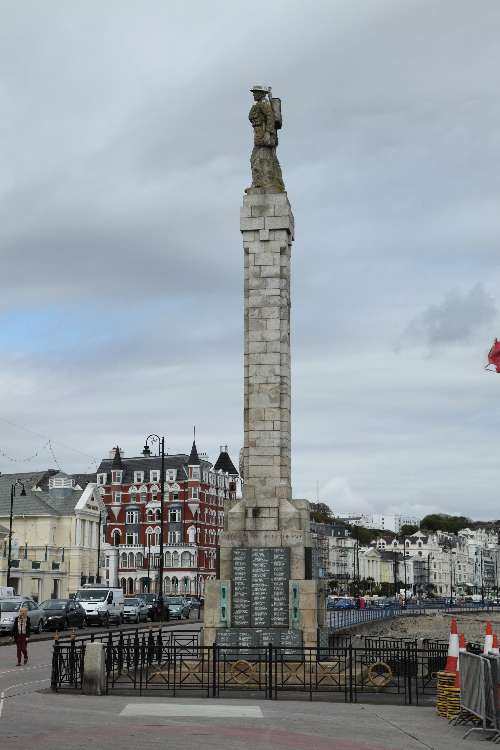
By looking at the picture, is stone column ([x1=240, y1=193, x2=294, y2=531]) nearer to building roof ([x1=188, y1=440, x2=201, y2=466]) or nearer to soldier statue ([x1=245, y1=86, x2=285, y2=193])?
soldier statue ([x1=245, y1=86, x2=285, y2=193])

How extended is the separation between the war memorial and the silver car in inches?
815

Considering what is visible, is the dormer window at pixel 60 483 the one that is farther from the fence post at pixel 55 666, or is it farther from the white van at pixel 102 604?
the fence post at pixel 55 666

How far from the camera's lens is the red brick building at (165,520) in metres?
124

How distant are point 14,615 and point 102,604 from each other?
32.6 ft

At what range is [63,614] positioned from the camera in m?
47.9

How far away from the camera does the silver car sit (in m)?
43.9

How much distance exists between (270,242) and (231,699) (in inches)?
508

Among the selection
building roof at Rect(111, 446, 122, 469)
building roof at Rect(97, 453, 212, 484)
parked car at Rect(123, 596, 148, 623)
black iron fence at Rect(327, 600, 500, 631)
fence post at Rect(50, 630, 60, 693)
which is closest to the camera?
fence post at Rect(50, 630, 60, 693)

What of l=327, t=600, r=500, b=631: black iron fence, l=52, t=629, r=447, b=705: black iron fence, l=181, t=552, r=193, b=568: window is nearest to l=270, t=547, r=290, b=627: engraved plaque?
l=52, t=629, r=447, b=705: black iron fence

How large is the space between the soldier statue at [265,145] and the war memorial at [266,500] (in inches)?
11.9

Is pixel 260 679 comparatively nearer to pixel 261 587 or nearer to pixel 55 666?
pixel 261 587

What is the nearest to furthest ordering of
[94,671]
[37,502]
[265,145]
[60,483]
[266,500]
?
[94,671], [266,500], [265,145], [37,502], [60,483]

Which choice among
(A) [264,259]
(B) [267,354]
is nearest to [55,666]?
(B) [267,354]

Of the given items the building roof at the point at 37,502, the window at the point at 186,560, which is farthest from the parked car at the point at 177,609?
the window at the point at 186,560
